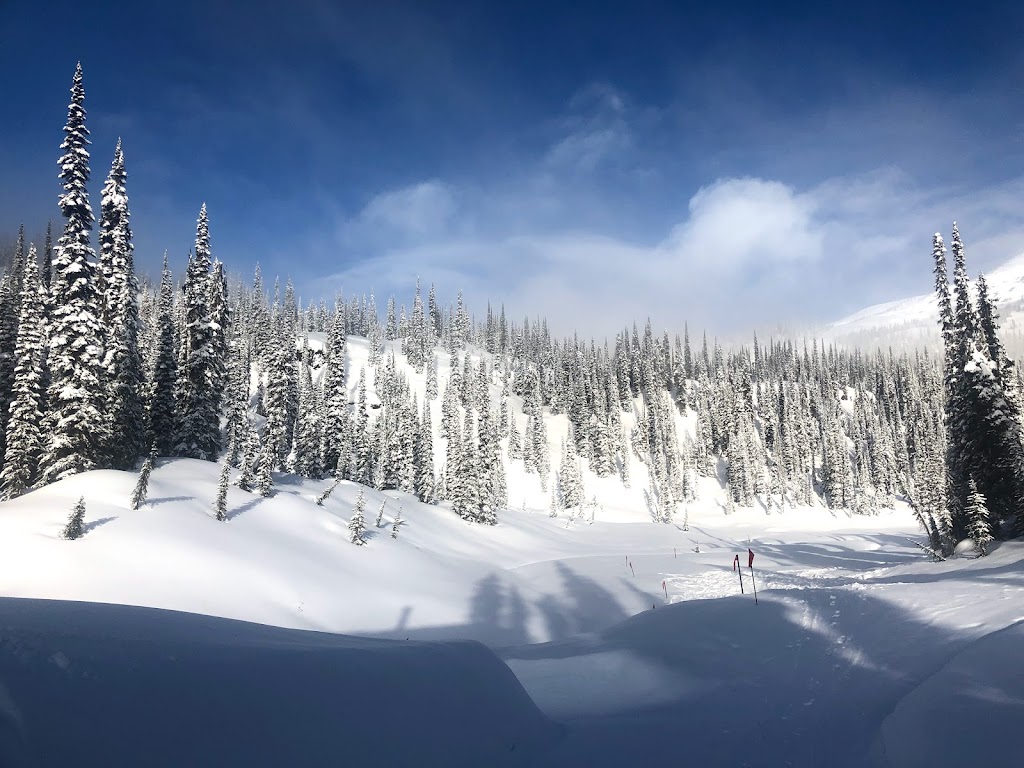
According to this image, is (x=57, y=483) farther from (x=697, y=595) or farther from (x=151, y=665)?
(x=697, y=595)

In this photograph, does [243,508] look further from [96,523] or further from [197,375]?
[197,375]

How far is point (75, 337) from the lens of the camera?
25219 millimetres

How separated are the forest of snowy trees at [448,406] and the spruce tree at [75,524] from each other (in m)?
7.05

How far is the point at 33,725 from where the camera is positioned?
11.9ft

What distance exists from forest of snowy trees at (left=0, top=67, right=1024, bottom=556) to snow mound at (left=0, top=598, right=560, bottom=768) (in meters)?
19.7

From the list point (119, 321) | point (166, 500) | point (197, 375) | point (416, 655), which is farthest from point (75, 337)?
point (416, 655)

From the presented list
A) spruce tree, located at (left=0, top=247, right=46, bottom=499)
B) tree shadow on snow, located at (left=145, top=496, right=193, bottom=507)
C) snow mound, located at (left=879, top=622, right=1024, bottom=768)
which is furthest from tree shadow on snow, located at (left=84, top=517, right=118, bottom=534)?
snow mound, located at (left=879, top=622, right=1024, bottom=768)

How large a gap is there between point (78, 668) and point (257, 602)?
1515 cm

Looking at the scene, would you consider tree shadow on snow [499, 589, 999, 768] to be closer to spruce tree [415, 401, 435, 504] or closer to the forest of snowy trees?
the forest of snowy trees

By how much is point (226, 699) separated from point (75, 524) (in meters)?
16.4

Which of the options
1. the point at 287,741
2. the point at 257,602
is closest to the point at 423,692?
the point at 287,741

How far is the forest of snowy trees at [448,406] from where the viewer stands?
2644cm

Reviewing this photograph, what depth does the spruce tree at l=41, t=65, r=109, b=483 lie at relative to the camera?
24219 millimetres

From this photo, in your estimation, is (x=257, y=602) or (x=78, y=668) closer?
(x=78, y=668)
